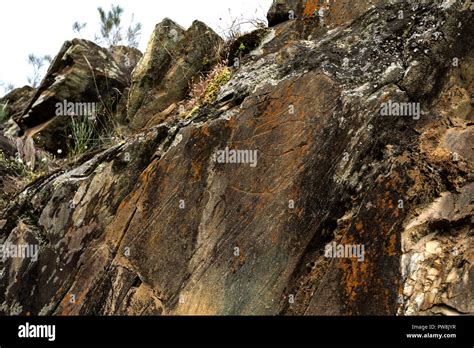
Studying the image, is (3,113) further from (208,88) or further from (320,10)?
(320,10)

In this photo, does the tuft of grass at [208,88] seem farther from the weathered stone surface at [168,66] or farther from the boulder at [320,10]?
the boulder at [320,10]

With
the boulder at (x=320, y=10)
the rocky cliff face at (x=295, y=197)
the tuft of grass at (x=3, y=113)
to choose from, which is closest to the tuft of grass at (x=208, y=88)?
the rocky cliff face at (x=295, y=197)

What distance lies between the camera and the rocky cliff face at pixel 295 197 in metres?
5.44

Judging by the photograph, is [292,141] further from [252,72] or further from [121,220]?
[121,220]

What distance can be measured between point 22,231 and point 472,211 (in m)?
4.66

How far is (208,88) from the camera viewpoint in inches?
297

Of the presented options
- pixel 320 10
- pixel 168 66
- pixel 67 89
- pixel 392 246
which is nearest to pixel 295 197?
pixel 392 246

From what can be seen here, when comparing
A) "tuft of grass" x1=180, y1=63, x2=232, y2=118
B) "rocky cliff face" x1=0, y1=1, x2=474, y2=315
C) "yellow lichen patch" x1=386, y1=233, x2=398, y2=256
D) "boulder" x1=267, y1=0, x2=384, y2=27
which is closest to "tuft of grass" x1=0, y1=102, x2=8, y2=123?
"rocky cliff face" x1=0, y1=1, x2=474, y2=315

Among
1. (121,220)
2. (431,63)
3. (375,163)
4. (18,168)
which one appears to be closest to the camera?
(375,163)

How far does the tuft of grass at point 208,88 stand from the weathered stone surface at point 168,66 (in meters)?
0.42

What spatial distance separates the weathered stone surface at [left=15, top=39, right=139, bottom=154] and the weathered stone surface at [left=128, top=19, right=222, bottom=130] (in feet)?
4.79

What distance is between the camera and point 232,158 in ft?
20.9

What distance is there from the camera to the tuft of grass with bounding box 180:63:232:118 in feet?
23.7

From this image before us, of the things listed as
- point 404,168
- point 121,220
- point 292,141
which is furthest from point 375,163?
point 121,220
